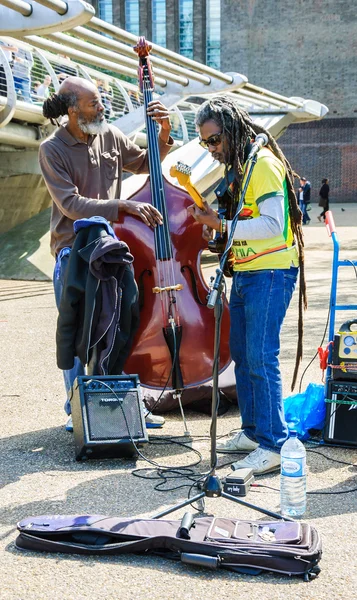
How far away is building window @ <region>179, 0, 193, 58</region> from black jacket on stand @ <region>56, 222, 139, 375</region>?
145 feet

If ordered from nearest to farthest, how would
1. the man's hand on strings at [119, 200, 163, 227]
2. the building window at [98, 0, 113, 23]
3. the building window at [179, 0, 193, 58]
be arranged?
the man's hand on strings at [119, 200, 163, 227] < the building window at [179, 0, 193, 58] < the building window at [98, 0, 113, 23]

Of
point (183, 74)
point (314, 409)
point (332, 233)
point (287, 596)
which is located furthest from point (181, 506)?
point (183, 74)

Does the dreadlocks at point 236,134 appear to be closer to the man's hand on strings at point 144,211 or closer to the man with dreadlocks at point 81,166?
the man's hand on strings at point 144,211

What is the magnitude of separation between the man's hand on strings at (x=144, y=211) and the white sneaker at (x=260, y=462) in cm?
145

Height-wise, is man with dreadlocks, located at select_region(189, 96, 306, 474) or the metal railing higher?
the metal railing

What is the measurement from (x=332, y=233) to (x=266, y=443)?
1.26m

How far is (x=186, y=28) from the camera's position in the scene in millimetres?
47438

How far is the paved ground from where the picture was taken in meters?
3.15

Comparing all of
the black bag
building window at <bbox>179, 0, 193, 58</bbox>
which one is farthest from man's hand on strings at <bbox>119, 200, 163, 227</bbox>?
building window at <bbox>179, 0, 193, 58</bbox>

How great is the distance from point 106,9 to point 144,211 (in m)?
46.5

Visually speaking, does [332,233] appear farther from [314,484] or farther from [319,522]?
[319,522]

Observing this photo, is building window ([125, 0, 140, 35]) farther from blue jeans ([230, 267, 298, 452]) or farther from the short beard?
blue jeans ([230, 267, 298, 452])

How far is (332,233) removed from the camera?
196 inches

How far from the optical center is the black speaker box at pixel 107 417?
464 cm
